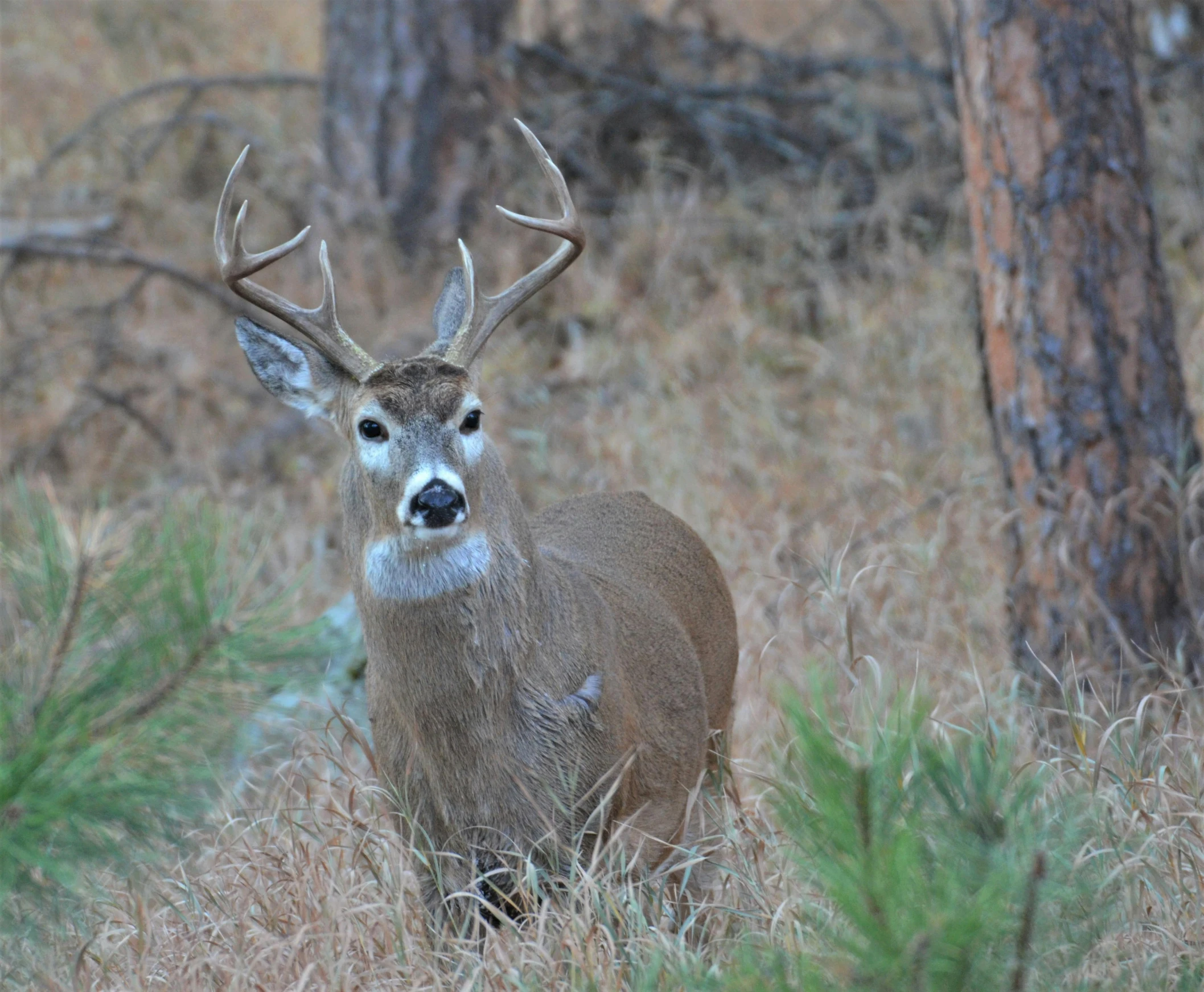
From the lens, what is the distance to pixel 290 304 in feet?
12.3

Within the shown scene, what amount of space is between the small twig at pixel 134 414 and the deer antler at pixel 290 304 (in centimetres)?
419

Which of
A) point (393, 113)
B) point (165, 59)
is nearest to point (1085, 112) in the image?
point (393, 113)

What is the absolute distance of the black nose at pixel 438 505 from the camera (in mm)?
3297

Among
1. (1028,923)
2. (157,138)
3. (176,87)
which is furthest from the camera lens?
(157,138)

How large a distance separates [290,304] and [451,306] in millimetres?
671

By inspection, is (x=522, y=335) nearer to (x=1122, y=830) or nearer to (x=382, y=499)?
(x=382, y=499)

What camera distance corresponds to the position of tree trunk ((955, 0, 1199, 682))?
14.9ft

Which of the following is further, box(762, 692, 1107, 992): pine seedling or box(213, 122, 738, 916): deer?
box(213, 122, 738, 916): deer

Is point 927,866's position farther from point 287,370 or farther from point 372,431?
point 287,370

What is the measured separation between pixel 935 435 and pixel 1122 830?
3.60m

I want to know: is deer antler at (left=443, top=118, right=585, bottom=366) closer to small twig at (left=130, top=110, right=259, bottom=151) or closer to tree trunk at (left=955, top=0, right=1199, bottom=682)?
tree trunk at (left=955, top=0, right=1199, bottom=682)

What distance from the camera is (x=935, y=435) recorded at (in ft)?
21.8

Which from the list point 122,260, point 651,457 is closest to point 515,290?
point 651,457

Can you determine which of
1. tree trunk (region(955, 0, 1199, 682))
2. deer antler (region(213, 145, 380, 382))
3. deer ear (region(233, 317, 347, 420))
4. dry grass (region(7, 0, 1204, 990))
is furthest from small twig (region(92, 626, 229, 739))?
tree trunk (region(955, 0, 1199, 682))
